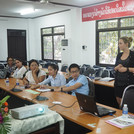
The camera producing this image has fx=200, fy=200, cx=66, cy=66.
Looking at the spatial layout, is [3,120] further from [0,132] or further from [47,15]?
[47,15]

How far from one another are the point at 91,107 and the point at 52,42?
7804mm

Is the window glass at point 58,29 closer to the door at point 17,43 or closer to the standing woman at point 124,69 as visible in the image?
the door at point 17,43

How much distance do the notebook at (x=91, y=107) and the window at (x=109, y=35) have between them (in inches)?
180

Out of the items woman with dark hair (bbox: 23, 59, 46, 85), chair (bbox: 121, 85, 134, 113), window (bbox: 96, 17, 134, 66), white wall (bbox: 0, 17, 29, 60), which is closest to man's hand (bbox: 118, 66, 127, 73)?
chair (bbox: 121, 85, 134, 113)

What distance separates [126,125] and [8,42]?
30.5 feet

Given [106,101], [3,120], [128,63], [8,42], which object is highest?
[8,42]

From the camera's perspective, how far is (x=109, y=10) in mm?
6395

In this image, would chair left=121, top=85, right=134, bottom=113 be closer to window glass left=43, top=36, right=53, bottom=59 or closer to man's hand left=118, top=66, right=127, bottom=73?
man's hand left=118, top=66, right=127, bottom=73

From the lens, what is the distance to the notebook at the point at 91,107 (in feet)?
6.80

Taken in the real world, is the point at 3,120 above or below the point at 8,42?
below

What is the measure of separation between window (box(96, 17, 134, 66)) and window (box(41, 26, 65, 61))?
2.15 m

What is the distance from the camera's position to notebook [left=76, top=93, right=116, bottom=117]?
2073 millimetres

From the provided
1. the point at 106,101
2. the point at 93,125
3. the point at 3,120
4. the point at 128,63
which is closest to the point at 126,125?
the point at 93,125

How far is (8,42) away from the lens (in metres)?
10.3
